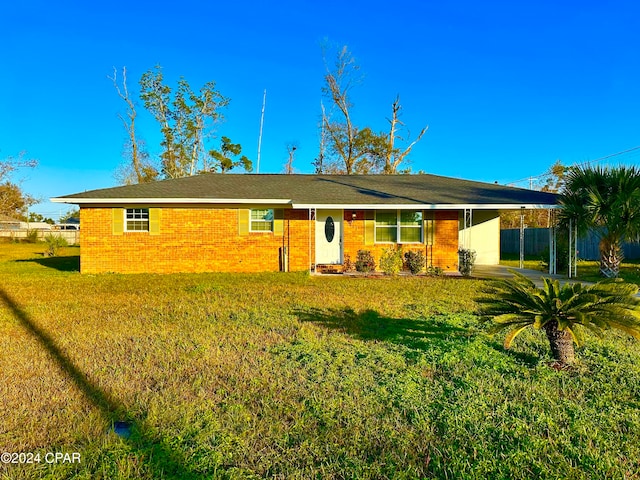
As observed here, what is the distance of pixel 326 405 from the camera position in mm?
3268

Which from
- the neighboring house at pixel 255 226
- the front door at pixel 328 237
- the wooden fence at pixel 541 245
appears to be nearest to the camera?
the neighboring house at pixel 255 226

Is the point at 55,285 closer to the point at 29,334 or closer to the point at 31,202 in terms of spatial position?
the point at 29,334

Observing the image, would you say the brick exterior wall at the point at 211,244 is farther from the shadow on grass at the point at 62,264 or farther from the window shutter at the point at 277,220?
the shadow on grass at the point at 62,264

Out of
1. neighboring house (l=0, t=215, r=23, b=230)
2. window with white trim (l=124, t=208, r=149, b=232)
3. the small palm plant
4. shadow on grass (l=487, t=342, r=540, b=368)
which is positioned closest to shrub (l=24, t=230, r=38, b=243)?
neighboring house (l=0, t=215, r=23, b=230)

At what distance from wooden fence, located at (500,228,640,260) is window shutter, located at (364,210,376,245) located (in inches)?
253

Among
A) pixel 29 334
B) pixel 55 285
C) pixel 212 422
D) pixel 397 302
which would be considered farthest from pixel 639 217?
pixel 55 285

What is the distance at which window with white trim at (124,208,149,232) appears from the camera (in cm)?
1298

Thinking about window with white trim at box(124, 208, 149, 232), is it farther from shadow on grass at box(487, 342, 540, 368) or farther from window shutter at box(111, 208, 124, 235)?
shadow on grass at box(487, 342, 540, 368)

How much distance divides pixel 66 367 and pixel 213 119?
2871 centimetres

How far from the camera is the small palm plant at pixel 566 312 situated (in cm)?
378

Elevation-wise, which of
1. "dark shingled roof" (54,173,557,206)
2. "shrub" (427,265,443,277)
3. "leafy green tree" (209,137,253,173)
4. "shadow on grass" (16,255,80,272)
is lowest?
"shadow on grass" (16,255,80,272)

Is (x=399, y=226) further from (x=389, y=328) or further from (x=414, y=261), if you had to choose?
(x=389, y=328)

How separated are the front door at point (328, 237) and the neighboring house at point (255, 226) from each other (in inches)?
1.4

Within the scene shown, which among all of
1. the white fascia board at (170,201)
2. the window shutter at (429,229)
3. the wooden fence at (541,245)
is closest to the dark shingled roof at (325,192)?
the white fascia board at (170,201)
